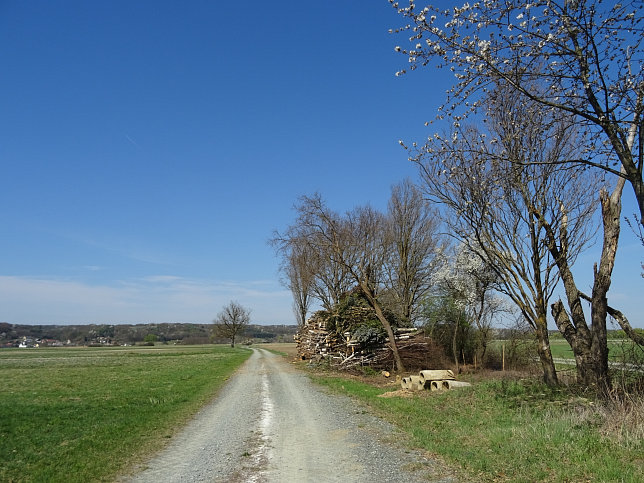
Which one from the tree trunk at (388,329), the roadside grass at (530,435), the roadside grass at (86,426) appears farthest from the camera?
the tree trunk at (388,329)

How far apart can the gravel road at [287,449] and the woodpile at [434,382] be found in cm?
349

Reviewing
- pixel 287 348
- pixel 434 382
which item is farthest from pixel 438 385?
pixel 287 348

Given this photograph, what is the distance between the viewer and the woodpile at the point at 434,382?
49.0 ft

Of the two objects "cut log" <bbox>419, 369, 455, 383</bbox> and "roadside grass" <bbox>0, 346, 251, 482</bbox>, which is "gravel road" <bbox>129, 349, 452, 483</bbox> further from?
"cut log" <bbox>419, 369, 455, 383</bbox>

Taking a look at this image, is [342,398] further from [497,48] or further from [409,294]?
[409,294]

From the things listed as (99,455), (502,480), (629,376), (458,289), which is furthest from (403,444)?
(458,289)

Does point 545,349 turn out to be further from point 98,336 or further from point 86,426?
point 98,336

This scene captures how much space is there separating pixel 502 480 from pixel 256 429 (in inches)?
219

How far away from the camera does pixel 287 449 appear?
777cm

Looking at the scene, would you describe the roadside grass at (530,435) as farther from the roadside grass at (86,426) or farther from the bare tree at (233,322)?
the bare tree at (233,322)

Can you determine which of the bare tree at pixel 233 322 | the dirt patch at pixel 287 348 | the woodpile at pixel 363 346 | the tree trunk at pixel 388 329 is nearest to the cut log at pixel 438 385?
the tree trunk at pixel 388 329

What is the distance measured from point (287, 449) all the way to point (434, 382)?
28.9 ft

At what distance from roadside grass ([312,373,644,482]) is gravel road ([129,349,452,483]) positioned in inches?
26.0

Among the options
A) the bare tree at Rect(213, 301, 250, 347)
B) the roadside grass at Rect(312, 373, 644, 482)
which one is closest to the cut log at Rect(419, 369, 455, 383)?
the roadside grass at Rect(312, 373, 644, 482)
